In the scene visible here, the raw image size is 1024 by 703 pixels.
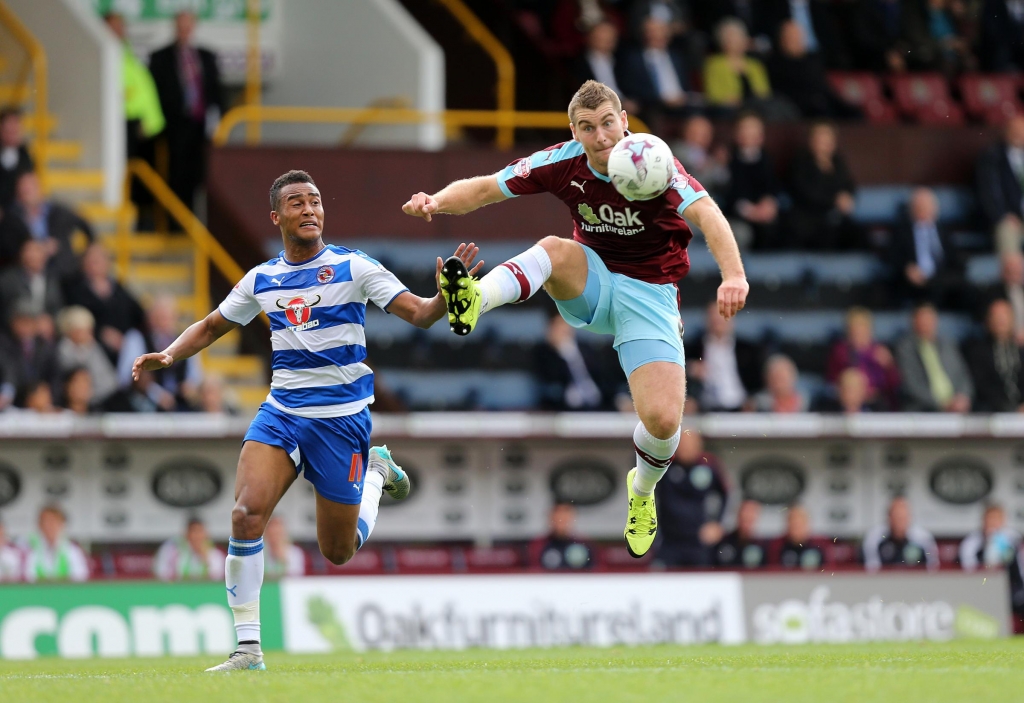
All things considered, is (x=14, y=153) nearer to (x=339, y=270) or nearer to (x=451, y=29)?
(x=451, y=29)

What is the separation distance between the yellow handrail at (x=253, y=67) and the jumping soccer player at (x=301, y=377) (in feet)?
28.4

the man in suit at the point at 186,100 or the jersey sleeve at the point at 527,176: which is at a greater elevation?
the man in suit at the point at 186,100

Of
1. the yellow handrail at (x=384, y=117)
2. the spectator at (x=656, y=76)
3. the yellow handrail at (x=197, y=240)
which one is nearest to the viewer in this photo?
the yellow handrail at (x=197, y=240)

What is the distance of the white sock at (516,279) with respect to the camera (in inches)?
320

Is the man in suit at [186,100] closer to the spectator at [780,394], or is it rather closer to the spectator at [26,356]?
the spectator at [26,356]

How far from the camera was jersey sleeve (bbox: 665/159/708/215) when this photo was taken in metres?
8.40

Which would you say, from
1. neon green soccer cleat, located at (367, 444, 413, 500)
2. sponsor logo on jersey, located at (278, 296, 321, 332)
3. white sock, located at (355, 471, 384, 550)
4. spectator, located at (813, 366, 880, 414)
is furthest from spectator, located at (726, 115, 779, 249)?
sponsor logo on jersey, located at (278, 296, 321, 332)

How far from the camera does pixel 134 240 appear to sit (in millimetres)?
17281

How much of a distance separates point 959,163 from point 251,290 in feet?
39.0

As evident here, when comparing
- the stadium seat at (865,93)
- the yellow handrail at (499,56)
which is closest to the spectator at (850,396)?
the yellow handrail at (499,56)

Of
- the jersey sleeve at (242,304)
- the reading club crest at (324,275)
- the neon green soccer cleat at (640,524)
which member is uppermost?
the reading club crest at (324,275)

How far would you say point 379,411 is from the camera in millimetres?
15000

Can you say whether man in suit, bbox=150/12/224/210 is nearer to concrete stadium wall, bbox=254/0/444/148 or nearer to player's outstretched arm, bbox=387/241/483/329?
concrete stadium wall, bbox=254/0/444/148

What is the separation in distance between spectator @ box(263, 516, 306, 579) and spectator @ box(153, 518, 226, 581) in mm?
399
